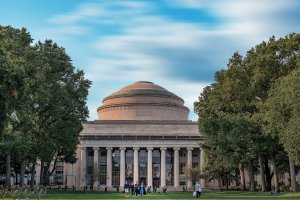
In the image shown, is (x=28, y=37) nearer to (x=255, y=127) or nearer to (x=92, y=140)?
(x=255, y=127)

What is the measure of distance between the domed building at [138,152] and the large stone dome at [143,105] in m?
8.10

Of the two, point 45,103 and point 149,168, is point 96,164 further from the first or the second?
point 45,103

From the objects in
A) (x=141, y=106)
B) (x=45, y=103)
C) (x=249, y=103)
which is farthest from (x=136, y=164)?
(x=45, y=103)

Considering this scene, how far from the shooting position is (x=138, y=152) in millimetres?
136125

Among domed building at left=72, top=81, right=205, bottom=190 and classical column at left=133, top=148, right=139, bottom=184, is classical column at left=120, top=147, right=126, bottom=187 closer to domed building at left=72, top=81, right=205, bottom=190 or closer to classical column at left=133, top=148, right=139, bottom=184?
domed building at left=72, top=81, right=205, bottom=190

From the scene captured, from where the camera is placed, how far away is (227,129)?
221 ft

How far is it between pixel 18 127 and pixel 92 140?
255ft

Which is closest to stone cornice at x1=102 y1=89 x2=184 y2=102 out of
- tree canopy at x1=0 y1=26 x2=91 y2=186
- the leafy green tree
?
tree canopy at x1=0 y1=26 x2=91 y2=186

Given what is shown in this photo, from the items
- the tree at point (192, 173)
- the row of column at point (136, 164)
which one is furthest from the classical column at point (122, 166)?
the tree at point (192, 173)

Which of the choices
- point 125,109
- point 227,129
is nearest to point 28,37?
point 227,129

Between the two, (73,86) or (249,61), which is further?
(249,61)

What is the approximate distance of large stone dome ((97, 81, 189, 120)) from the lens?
146 metres

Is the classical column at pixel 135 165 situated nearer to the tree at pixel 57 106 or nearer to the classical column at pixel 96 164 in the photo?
the classical column at pixel 96 164

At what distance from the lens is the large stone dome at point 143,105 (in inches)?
5748
